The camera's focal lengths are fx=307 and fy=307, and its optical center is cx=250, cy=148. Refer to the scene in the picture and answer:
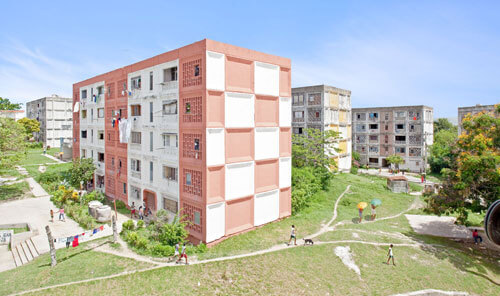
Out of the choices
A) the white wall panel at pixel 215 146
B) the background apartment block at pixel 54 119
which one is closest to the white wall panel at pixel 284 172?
the white wall panel at pixel 215 146

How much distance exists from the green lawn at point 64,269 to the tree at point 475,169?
24.2 metres

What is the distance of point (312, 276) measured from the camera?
65.6 feet

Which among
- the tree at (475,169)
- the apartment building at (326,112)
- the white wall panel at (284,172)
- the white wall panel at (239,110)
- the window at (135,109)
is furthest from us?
the apartment building at (326,112)

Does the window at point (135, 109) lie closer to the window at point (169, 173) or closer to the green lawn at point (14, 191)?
the window at point (169, 173)

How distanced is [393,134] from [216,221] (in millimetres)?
55929

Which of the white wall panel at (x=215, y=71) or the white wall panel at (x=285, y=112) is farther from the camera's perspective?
the white wall panel at (x=285, y=112)

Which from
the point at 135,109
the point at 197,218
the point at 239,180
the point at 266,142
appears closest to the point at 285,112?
the point at 266,142

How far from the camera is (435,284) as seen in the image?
20.2 meters

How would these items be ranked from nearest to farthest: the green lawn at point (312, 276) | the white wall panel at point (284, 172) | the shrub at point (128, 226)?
the green lawn at point (312, 276) < the shrub at point (128, 226) < the white wall panel at point (284, 172)

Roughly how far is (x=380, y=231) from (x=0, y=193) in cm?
4574

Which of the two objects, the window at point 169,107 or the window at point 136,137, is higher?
the window at point 169,107

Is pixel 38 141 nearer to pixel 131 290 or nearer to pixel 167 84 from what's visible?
pixel 167 84

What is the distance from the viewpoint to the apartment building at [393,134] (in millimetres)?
65062

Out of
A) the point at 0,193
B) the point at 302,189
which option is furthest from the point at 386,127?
the point at 0,193
